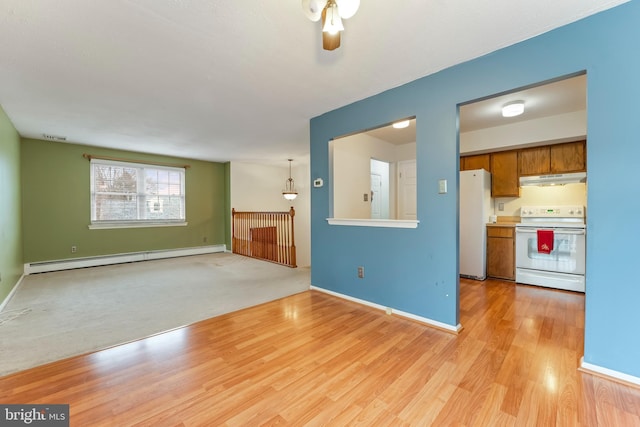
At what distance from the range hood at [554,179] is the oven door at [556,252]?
0.75 m

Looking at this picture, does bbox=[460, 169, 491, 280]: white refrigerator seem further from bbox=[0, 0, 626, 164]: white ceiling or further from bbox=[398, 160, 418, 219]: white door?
bbox=[0, 0, 626, 164]: white ceiling

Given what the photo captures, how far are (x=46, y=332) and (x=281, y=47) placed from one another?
3.25 meters

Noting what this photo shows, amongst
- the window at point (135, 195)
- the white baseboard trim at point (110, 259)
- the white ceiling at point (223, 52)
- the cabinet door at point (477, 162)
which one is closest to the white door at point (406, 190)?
the cabinet door at point (477, 162)

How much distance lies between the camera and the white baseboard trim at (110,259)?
187 inches

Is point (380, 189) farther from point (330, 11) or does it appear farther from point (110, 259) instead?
point (110, 259)

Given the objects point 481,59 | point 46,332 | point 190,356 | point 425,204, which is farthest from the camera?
point 425,204

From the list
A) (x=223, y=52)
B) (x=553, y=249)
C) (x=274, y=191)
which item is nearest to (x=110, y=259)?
(x=274, y=191)

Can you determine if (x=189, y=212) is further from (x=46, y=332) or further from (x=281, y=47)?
(x=281, y=47)

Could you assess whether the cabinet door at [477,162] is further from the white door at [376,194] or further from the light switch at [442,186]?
the light switch at [442,186]

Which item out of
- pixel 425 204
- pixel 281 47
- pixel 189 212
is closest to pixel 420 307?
pixel 425 204

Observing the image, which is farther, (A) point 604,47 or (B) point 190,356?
(B) point 190,356

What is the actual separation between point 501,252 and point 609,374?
2.60 m

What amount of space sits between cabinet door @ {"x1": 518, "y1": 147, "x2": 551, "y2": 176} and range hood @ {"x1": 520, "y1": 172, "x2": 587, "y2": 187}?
0.25ft

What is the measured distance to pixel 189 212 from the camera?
21.7 feet
